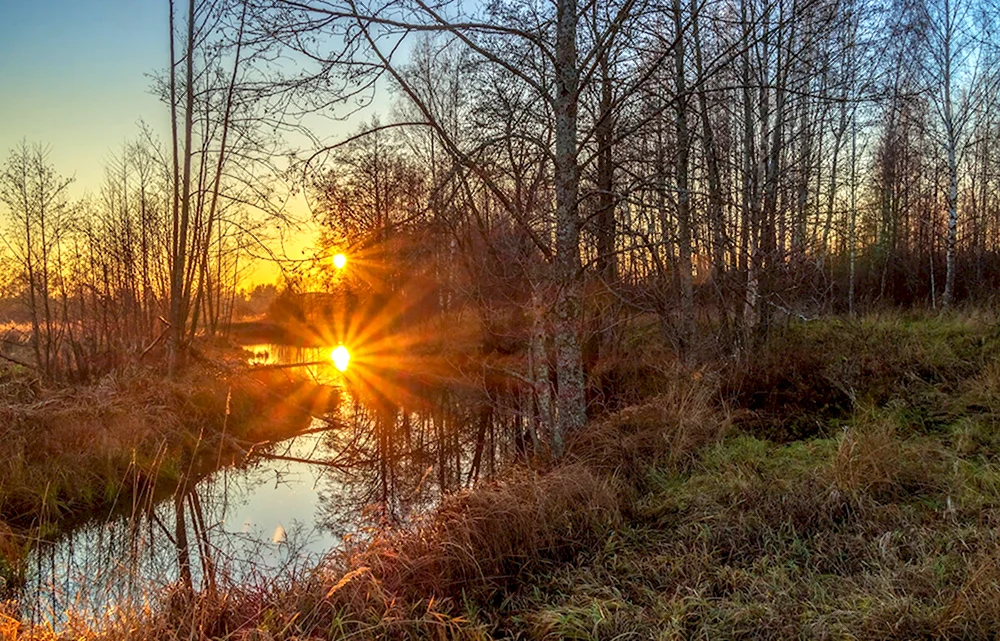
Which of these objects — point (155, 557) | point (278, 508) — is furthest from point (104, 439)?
point (155, 557)

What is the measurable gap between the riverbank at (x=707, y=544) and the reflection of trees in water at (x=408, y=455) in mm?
1183

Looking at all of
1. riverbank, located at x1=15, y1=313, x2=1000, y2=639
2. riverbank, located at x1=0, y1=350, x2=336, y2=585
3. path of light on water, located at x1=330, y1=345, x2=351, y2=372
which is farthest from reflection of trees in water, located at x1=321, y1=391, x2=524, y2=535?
path of light on water, located at x1=330, y1=345, x2=351, y2=372

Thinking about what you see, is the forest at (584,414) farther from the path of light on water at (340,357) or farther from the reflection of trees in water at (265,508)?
the path of light on water at (340,357)

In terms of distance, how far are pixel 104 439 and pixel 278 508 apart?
2865mm

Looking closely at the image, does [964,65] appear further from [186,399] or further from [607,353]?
[186,399]

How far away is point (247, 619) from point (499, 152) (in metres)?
4.50

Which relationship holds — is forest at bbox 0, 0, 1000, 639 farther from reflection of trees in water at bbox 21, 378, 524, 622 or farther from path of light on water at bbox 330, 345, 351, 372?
path of light on water at bbox 330, 345, 351, 372

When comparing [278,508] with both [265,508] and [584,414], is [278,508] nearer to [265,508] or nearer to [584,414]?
[265,508]

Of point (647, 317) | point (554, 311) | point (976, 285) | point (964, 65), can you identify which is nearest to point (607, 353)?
point (647, 317)

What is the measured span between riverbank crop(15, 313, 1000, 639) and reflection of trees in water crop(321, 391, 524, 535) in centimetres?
118

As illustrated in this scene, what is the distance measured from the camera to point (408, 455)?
868 centimetres

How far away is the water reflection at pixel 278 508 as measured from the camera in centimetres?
382

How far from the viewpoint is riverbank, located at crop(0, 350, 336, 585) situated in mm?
6469

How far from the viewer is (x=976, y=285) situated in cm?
1284
